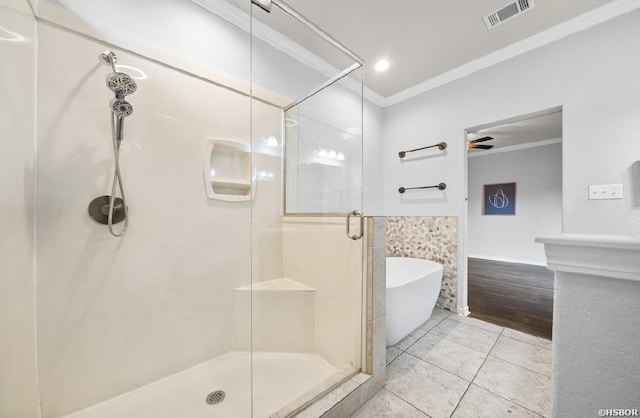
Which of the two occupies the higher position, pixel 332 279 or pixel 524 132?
pixel 524 132

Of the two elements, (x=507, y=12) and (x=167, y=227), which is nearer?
(x=167, y=227)

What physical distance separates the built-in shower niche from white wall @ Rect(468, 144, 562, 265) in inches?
208

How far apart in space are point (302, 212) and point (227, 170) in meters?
0.66

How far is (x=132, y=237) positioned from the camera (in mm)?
1357

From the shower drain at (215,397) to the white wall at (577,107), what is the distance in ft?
7.54

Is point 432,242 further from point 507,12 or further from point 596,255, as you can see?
point 596,255

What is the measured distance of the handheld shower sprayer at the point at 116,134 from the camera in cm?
123

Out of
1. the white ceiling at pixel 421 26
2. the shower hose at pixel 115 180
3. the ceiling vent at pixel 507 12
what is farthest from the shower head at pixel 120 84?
the ceiling vent at pixel 507 12

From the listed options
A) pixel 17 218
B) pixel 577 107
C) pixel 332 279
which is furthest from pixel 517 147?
pixel 17 218

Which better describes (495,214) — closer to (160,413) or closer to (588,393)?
(588,393)

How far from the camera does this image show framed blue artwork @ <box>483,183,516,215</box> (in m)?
5.05

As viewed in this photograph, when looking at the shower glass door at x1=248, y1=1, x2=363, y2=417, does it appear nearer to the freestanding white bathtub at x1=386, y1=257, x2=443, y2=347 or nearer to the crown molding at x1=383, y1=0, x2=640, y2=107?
the freestanding white bathtub at x1=386, y1=257, x2=443, y2=347

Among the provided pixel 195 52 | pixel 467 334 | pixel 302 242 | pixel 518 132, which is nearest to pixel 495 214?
pixel 518 132

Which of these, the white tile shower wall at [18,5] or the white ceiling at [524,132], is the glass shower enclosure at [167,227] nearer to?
the white tile shower wall at [18,5]
